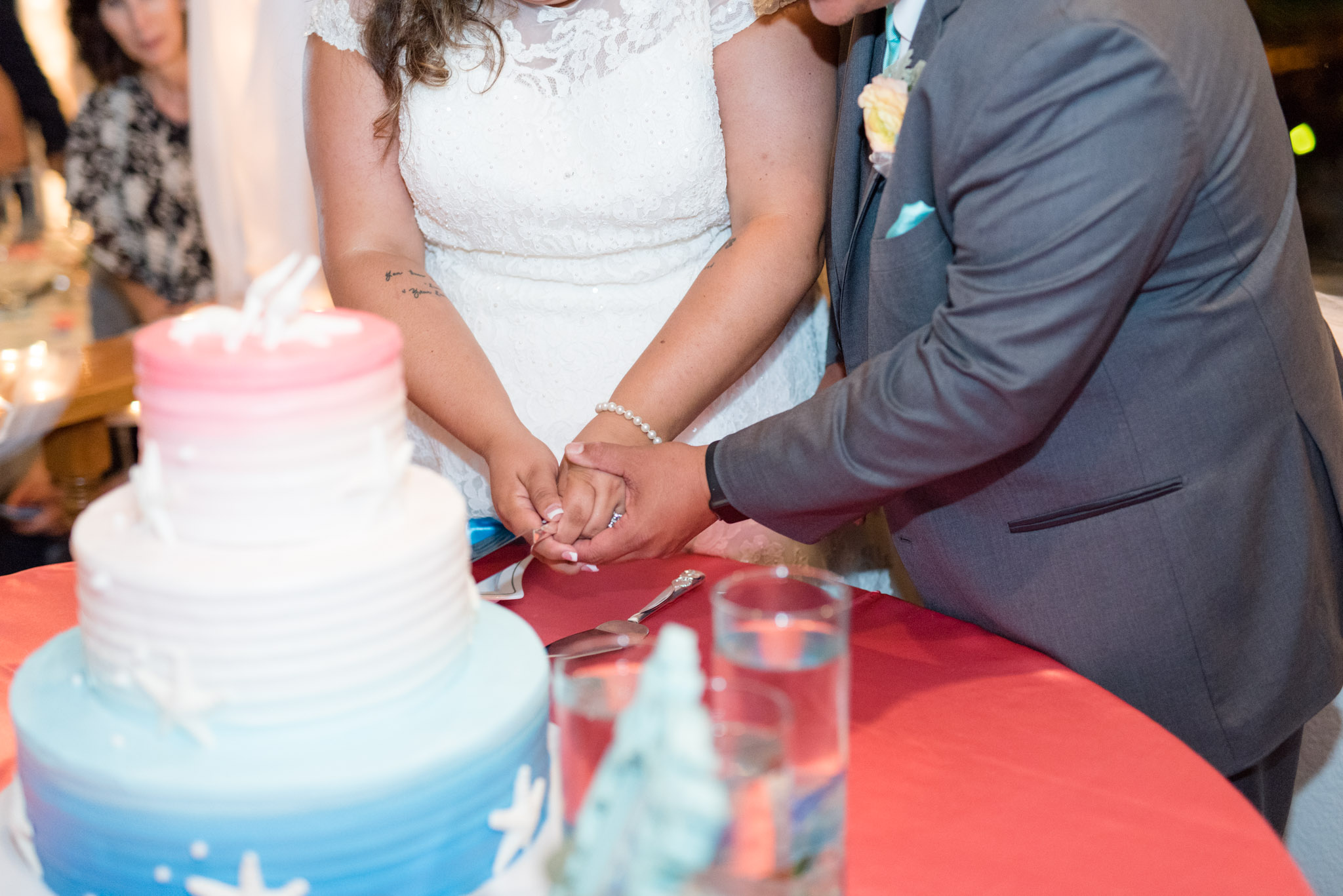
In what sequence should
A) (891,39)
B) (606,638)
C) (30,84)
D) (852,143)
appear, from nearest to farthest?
(606,638) < (891,39) < (852,143) < (30,84)

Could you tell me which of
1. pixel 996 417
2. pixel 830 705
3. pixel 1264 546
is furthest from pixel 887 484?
pixel 830 705

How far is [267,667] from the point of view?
38.4 inches

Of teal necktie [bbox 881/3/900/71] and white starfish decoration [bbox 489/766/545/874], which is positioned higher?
teal necktie [bbox 881/3/900/71]

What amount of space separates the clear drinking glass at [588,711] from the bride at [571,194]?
106 centimetres

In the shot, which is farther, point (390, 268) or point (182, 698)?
point (390, 268)

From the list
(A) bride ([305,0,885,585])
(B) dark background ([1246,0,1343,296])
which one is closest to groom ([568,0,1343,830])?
(A) bride ([305,0,885,585])

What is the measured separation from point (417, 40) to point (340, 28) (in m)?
0.16

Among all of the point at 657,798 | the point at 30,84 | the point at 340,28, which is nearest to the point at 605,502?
the point at 340,28

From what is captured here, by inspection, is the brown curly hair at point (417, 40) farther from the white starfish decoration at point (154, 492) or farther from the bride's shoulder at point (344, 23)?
the white starfish decoration at point (154, 492)

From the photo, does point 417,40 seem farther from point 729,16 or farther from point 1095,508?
point 1095,508

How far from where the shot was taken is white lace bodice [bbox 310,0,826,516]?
214 centimetres

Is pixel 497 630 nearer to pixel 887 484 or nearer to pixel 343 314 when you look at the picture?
pixel 343 314

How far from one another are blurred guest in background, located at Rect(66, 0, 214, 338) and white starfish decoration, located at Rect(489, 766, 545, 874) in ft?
14.2

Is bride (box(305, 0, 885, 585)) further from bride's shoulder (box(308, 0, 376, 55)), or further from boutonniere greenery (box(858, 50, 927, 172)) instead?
boutonniere greenery (box(858, 50, 927, 172))
